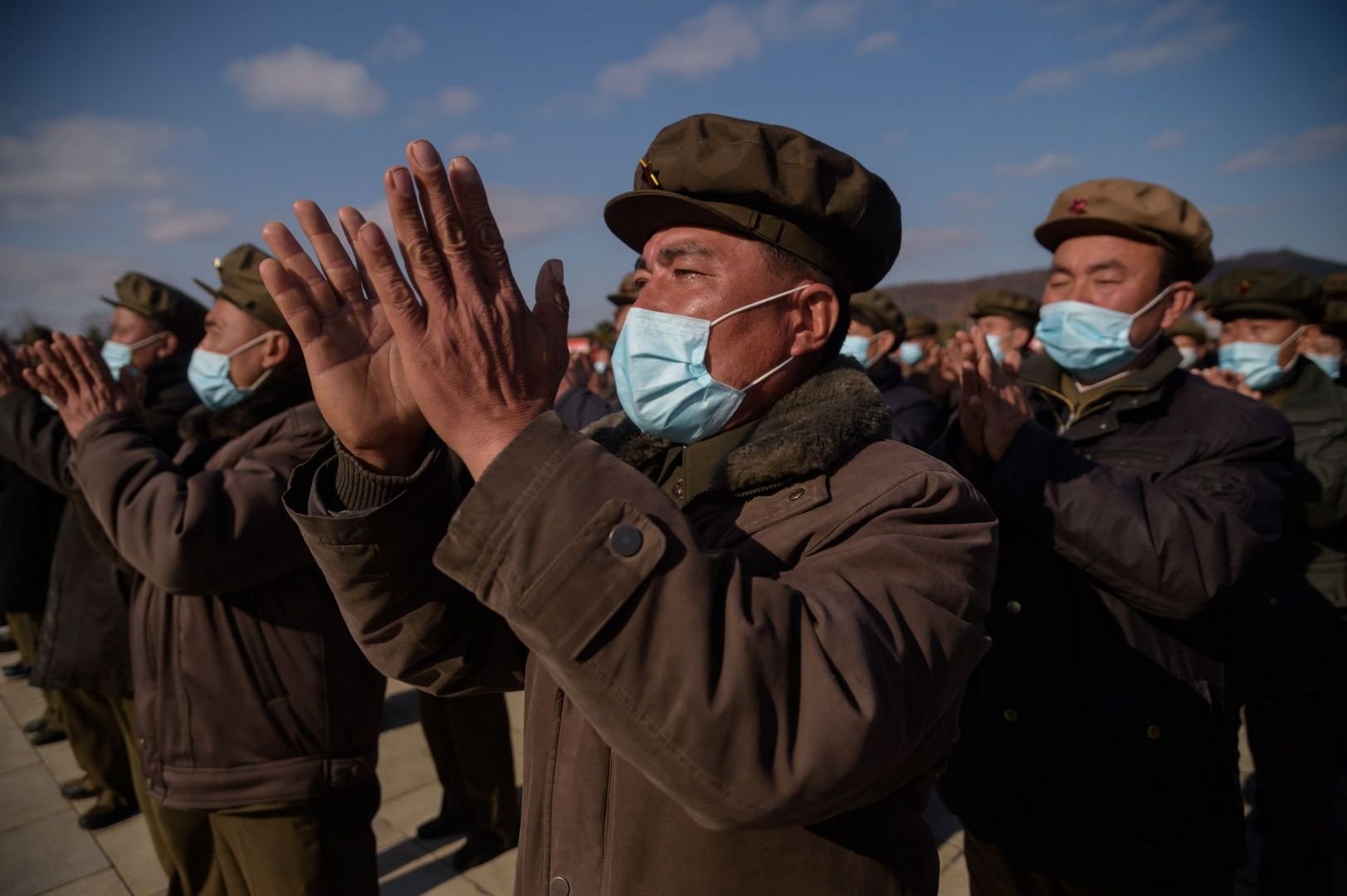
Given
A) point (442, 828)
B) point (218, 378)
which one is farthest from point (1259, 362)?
point (218, 378)

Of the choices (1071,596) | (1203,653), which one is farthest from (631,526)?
(1203,653)

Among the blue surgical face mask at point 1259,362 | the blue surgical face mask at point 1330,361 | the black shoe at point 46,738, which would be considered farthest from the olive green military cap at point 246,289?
the blue surgical face mask at point 1330,361

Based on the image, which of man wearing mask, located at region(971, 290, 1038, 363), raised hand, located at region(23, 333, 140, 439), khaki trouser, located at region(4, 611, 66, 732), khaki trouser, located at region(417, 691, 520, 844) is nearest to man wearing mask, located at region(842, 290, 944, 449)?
man wearing mask, located at region(971, 290, 1038, 363)

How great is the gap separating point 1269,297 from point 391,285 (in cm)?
535

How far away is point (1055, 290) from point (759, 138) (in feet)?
6.34

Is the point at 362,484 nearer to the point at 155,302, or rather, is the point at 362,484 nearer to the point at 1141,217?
the point at 1141,217

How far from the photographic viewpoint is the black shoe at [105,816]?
4605 millimetres

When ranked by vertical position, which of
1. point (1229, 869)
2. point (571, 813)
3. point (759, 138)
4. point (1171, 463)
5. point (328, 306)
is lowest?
point (1229, 869)

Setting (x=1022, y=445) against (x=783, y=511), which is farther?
(x=1022, y=445)

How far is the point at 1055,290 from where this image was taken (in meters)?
3.08

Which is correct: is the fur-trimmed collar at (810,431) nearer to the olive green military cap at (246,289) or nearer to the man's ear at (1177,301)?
the man's ear at (1177,301)

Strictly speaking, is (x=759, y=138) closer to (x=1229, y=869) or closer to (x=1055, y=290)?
(x=1055, y=290)

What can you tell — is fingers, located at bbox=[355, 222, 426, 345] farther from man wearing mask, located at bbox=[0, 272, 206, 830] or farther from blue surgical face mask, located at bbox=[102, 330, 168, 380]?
blue surgical face mask, located at bbox=[102, 330, 168, 380]

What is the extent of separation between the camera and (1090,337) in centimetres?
288
